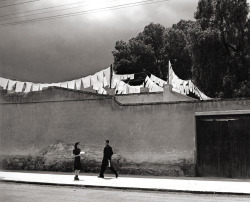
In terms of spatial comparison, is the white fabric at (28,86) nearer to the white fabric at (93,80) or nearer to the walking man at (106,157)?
the white fabric at (93,80)

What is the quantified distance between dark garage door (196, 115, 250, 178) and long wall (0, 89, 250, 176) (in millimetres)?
426

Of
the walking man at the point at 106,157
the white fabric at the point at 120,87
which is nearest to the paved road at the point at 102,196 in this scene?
the walking man at the point at 106,157

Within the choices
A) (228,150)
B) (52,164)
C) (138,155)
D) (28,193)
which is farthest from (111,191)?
(52,164)

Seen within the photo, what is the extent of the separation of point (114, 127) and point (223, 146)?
525 cm

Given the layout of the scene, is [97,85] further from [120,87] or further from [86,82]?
[120,87]

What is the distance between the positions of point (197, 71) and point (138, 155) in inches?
689

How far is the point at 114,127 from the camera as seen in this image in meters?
18.4

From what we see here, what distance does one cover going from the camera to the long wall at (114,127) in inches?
666

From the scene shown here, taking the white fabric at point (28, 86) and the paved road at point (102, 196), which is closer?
the paved road at point (102, 196)

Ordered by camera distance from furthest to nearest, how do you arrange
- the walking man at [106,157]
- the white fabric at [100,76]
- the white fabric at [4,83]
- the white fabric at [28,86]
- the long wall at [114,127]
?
Result: 1. the white fabric at [100,76]
2. the white fabric at [28,86]
3. the white fabric at [4,83]
4. the long wall at [114,127]
5. the walking man at [106,157]

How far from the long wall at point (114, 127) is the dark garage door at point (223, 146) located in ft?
1.40

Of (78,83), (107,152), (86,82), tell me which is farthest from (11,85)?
(107,152)

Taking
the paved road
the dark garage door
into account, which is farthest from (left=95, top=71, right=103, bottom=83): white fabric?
the paved road

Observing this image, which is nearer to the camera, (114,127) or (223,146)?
(223,146)
